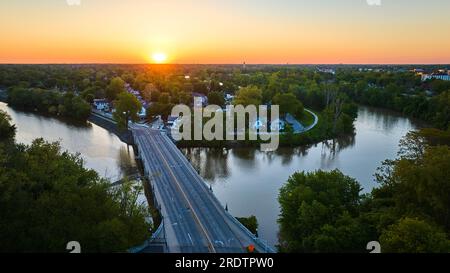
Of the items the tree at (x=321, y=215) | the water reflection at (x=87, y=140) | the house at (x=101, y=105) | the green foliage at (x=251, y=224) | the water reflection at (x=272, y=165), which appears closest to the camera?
the tree at (x=321, y=215)

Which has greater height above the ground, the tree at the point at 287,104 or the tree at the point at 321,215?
the tree at the point at 287,104

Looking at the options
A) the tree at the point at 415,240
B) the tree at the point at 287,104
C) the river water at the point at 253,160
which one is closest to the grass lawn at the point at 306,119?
the tree at the point at 287,104

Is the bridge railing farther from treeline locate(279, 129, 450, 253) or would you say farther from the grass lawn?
the grass lawn

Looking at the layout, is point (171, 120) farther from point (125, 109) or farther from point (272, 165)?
point (272, 165)

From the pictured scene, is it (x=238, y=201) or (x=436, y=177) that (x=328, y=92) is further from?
(x=436, y=177)

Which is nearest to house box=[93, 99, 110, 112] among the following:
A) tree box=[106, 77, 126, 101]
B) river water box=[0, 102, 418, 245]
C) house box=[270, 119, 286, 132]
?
tree box=[106, 77, 126, 101]

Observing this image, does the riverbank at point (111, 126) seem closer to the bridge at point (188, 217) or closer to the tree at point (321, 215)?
the bridge at point (188, 217)
